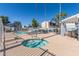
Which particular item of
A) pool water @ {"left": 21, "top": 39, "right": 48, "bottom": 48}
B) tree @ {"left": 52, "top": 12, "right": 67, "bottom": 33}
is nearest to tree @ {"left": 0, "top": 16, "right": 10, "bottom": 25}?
pool water @ {"left": 21, "top": 39, "right": 48, "bottom": 48}

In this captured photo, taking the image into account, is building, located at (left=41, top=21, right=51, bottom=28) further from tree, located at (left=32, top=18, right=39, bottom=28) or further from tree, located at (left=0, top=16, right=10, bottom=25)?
tree, located at (left=0, top=16, right=10, bottom=25)

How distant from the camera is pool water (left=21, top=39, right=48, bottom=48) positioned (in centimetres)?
484

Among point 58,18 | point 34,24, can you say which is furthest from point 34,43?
point 58,18

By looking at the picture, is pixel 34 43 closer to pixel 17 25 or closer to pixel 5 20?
pixel 17 25

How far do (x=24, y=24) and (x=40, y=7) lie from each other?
0.84m

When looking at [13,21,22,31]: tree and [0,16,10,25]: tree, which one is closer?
[0,16,10,25]: tree

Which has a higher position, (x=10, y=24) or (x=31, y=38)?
(x=10, y=24)

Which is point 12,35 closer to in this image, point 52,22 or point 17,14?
point 17,14

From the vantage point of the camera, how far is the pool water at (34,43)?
190 inches

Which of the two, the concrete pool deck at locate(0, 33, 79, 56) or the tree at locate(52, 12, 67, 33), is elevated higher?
the tree at locate(52, 12, 67, 33)

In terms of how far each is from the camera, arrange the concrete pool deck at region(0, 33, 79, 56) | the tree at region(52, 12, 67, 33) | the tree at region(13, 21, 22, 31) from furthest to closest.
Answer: the tree at region(52, 12, 67, 33) < the tree at region(13, 21, 22, 31) < the concrete pool deck at region(0, 33, 79, 56)

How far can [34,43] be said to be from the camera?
4.99 metres

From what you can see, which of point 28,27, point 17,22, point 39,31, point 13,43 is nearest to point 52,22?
point 39,31

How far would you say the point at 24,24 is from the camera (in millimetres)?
4594
